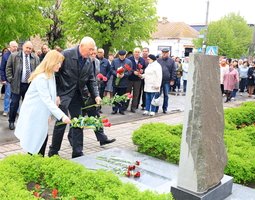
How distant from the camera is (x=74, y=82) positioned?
5.61 meters

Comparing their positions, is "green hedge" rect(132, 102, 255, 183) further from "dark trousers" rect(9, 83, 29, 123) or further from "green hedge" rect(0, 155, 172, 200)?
"dark trousers" rect(9, 83, 29, 123)

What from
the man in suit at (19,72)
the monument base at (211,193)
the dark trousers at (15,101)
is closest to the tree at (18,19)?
the man in suit at (19,72)

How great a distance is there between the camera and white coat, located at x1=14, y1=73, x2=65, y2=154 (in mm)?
4699

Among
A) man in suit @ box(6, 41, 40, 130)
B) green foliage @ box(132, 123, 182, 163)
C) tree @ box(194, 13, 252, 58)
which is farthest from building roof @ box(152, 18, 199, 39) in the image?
green foliage @ box(132, 123, 182, 163)

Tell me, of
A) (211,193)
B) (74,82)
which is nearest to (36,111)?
(74,82)

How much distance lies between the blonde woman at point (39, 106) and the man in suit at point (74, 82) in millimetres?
563

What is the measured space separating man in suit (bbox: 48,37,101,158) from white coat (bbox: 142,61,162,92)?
14.6 feet

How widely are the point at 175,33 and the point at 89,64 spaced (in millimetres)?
54478

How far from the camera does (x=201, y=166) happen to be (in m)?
3.84

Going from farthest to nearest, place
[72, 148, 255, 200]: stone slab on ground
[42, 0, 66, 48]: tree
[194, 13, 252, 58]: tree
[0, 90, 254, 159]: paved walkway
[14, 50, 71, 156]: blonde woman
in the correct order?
[194, 13, 252, 58]: tree → [42, 0, 66, 48]: tree → [0, 90, 254, 159]: paved walkway → [14, 50, 71, 156]: blonde woman → [72, 148, 255, 200]: stone slab on ground

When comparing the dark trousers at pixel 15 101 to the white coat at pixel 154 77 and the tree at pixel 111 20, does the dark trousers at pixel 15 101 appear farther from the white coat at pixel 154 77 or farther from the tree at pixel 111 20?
the tree at pixel 111 20

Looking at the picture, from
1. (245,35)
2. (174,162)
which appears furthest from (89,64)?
(245,35)

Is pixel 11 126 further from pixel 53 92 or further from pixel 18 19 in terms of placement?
pixel 18 19

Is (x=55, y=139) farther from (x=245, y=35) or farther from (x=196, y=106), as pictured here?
(x=245, y=35)
